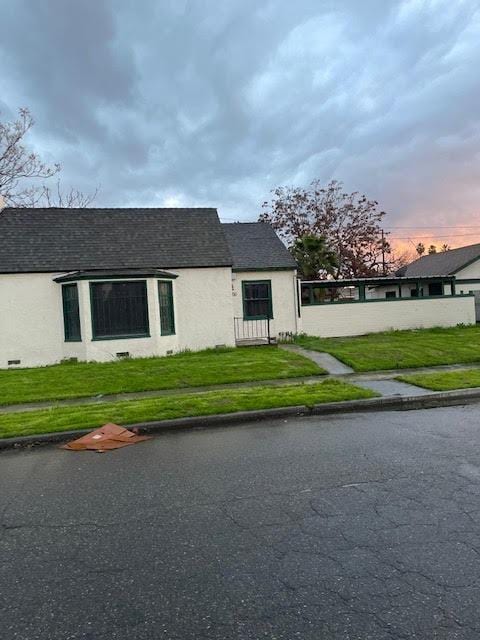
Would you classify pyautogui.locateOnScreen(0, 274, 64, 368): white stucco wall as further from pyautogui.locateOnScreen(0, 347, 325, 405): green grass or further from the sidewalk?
the sidewalk

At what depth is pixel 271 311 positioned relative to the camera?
2098cm

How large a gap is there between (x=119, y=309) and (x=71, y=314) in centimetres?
165

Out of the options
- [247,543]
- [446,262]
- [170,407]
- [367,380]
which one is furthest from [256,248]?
[446,262]

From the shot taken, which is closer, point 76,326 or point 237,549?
point 237,549

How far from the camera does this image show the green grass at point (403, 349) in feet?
46.2

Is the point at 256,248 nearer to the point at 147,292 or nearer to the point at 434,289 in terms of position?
the point at 147,292

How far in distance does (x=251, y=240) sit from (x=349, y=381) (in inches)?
481

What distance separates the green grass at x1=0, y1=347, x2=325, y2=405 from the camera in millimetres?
11891

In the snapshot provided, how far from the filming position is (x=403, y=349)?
1594 centimetres

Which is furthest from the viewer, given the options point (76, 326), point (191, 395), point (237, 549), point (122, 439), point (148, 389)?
point (76, 326)

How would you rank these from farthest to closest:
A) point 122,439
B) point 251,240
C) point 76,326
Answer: point 251,240 < point 76,326 < point 122,439

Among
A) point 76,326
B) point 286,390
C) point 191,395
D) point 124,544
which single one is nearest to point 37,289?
point 76,326

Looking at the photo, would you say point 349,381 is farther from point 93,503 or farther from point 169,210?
point 169,210

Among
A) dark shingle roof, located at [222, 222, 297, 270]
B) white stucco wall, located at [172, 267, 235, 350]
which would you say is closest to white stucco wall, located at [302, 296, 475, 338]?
dark shingle roof, located at [222, 222, 297, 270]
